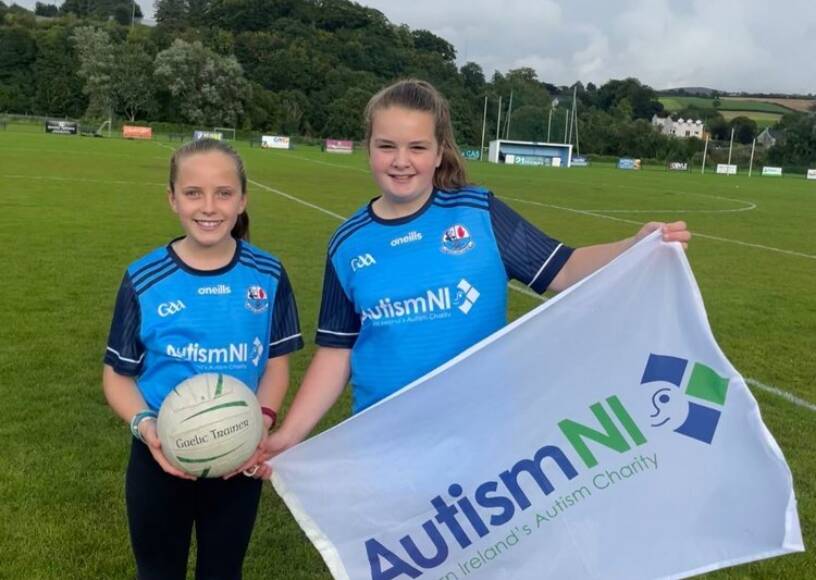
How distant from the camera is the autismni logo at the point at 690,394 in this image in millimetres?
2457

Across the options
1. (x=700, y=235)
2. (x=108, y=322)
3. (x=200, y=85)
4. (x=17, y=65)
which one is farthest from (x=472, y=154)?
(x=108, y=322)

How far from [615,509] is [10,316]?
7313mm

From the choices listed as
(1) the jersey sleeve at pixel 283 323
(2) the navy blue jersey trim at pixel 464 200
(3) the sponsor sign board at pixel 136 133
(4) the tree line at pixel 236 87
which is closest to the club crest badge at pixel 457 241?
(2) the navy blue jersey trim at pixel 464 200

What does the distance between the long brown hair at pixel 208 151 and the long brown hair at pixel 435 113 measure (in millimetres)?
441

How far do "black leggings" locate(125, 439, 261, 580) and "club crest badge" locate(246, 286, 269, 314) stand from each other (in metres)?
0.57

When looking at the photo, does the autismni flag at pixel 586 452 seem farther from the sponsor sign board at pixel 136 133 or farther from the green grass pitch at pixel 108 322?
the sponsor sign board at pixel 136 133

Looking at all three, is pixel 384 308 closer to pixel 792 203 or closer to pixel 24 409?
pixel 24 409

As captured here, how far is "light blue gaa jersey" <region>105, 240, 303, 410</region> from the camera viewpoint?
2.59 m

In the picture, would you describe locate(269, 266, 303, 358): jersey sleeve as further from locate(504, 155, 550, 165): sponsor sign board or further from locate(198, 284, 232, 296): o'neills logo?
locate(504, 155, 550, 165): sponsor sign board

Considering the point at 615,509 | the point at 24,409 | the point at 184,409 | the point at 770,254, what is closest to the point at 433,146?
the point at 184,409

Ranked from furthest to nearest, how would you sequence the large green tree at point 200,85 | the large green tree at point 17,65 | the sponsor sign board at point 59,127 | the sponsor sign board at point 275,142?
the large green tree at point 17,65
the large green tree at point 200,85
the sponsor sign board at point 275,142
the sponsor sign board at point 59,127

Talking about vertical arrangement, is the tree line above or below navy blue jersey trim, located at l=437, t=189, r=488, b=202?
above

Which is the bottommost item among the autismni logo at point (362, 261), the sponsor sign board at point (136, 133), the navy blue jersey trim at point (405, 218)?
the autismni logo at point (362, 261)

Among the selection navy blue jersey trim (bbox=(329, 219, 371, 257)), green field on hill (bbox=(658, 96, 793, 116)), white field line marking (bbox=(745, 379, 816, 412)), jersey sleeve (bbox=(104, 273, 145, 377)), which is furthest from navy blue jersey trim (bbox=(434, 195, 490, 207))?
green field on hill (bbox=(658, 96, 793, 116))
